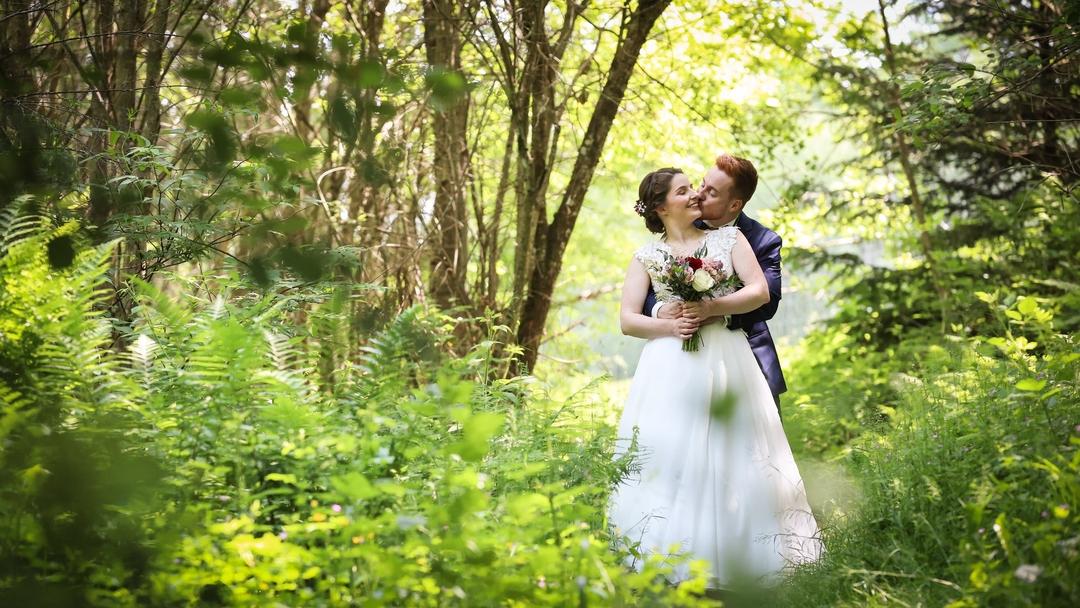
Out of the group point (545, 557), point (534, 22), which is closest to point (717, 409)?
point (545, 557)

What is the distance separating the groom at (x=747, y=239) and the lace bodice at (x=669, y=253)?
9 centimetres

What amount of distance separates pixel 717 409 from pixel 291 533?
1.24 meters

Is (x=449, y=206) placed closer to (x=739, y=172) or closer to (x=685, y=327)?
(x=739, y=172)

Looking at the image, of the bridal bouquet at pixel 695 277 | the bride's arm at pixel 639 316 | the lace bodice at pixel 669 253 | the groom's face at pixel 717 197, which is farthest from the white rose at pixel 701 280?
the groom's face at pixel 717 197

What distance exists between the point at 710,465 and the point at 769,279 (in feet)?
3.34

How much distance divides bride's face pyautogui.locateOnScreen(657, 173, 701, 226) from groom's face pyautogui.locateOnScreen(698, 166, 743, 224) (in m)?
0.11

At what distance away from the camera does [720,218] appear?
15.8 feet

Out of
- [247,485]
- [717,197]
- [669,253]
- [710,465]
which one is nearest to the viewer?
[247,485]

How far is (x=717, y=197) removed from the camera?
4773 millimetres

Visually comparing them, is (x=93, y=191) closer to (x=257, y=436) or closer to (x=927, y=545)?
(x=257, y=436)

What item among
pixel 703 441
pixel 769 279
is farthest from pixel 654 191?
pixel 703 441

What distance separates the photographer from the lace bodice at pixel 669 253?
4.53 metres

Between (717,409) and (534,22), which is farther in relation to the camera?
(534,22)

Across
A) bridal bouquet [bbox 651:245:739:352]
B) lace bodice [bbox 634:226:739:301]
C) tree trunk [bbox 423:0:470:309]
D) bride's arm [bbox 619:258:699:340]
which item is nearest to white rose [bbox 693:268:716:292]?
bridal bouquet [bbox 651:245:739:352]
